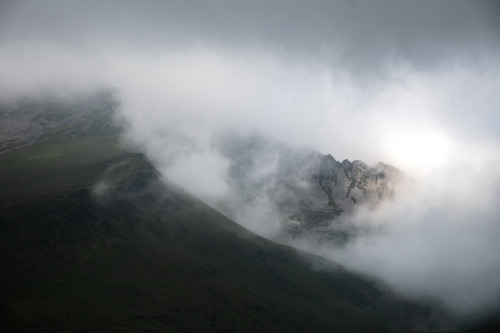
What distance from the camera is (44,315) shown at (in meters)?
170

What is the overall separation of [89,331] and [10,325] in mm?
33438

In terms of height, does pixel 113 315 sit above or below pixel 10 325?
above

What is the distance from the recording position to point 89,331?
17338 cm

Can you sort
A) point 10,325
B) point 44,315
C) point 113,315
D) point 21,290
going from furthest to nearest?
1. point 113,315
2. point 21,290
3. point 44,315
4. point 10,325

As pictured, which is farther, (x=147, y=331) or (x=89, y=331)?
(x=147, y=331)

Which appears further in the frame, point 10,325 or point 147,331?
point 147,331

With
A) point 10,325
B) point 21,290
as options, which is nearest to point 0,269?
point 21,290

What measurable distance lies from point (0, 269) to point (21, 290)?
2311cm

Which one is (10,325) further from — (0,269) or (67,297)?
(0,269)

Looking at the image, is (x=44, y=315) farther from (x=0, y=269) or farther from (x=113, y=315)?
(x=0, y=269)

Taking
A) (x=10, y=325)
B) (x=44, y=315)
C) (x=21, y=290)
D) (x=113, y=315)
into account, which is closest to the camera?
(x=10, y=325)

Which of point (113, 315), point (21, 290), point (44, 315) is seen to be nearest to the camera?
point (44, 315)

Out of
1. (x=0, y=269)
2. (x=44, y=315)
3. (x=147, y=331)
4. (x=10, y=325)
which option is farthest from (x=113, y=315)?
(x=0, y=269)

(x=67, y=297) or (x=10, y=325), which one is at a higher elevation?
(x=67, y=297)
